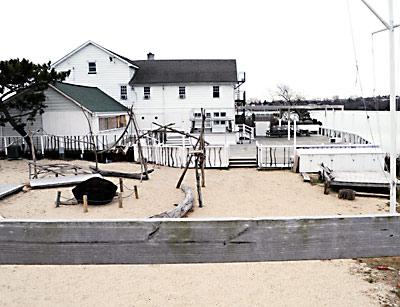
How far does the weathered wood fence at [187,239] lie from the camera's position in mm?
2082

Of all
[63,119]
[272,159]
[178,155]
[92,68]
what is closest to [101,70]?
[92,68]

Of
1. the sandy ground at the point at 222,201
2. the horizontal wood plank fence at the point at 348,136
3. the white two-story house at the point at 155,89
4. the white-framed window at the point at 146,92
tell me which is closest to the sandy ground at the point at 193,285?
the sandy ground at the point at 222,201

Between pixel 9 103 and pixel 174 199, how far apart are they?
1362 centimetres

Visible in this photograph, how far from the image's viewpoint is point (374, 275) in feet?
22.7

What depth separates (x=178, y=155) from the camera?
21.1 m

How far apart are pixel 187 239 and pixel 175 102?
32.3 metres

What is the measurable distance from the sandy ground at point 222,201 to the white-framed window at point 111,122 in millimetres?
9264

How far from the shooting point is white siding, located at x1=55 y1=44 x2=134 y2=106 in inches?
1312

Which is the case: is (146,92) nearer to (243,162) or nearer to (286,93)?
(243,162)

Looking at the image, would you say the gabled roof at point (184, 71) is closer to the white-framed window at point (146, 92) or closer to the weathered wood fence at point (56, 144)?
the white-framed window at point (146, 92)

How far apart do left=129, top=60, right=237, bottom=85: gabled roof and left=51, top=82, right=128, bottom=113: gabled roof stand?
3.13 metres

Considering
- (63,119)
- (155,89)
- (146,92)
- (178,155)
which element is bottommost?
(178,155)

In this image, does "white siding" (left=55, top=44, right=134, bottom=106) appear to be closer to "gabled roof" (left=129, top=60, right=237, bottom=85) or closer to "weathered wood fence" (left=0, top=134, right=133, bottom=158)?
"gabled roof" (left=129, top=60, right=237, bottom=85)

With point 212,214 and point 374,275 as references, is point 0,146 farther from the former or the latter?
point 374,275
